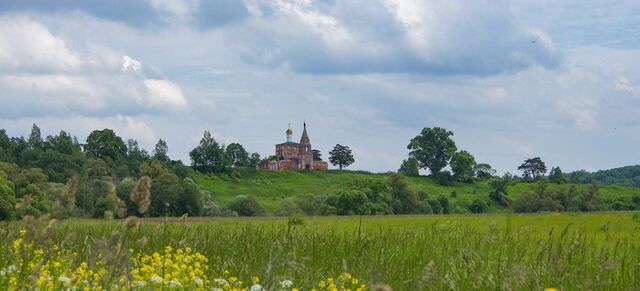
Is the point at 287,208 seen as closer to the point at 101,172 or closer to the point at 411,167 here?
the point at 101,172

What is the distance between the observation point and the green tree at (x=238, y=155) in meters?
152

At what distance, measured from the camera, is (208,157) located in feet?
462

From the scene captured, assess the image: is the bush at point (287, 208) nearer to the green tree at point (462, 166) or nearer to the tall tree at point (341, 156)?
the green tree at point (462, 166)

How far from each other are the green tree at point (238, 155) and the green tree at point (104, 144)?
31.4 meters

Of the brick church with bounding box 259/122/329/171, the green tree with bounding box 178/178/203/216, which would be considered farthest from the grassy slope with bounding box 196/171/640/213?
the green tree with bounding box 178/178/203/216

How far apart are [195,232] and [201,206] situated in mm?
46883

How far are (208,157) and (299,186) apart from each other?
663 inches

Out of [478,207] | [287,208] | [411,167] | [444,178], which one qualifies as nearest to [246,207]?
[287,208]

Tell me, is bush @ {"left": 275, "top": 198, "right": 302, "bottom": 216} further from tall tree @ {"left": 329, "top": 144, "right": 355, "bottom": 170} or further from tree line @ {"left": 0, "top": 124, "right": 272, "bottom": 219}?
tall tree @ {"left": 329, "top": 144, "right": 355, "bottom": 170}

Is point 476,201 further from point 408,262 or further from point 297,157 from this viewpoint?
point 408,262

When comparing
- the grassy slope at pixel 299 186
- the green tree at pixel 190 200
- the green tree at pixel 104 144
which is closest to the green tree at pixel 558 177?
the grassy slope at pixel 299 186

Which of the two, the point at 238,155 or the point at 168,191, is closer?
the point at 168,191

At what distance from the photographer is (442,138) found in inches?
6112

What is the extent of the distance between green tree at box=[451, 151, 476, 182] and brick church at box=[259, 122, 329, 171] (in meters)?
40.4
